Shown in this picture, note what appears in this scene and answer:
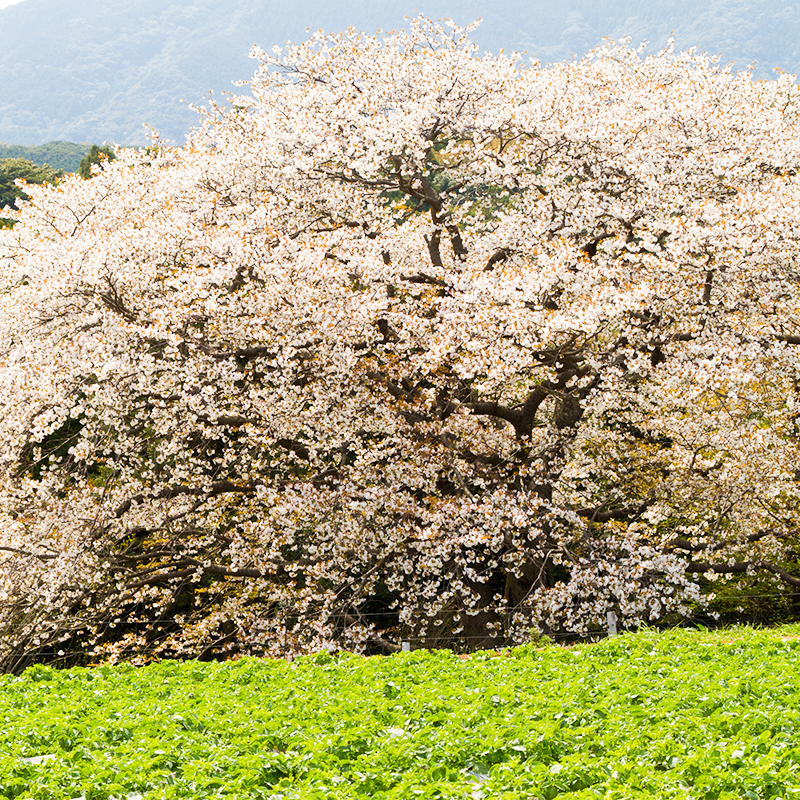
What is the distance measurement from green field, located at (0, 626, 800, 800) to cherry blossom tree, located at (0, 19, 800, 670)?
4.04 m

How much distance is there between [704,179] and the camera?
48.9ft

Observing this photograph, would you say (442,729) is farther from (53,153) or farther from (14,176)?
(53,153)

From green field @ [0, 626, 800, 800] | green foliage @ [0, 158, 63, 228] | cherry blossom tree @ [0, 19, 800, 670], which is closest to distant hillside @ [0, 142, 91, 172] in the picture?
green foliage @ [0, 158, 63, 228]

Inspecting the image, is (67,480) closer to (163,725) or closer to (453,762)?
(163,725)

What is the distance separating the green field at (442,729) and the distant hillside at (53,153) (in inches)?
2958

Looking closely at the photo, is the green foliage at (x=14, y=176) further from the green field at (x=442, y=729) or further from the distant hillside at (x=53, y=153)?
the distant hillside at (x=53, y=153)

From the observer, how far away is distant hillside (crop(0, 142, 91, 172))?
76188mm

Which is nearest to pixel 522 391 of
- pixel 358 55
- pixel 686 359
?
pixel 686 359

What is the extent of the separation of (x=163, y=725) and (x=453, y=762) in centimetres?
306

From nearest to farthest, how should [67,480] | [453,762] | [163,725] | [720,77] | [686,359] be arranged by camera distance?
[453,762], [163,725], [686,359], [67,480], [720,77]

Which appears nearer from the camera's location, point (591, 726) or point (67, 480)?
point (591, 726)

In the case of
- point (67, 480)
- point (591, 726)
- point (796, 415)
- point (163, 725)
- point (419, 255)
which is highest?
point (419, 255)

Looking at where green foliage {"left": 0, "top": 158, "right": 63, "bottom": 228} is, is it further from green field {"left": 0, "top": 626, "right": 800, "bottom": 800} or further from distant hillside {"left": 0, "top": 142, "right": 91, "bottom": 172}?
distant hillside {"left": 0, "top": 142, "right": 91, "bottom": 172}

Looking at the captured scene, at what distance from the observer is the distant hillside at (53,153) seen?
76.2m
